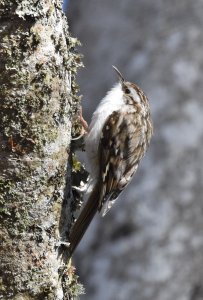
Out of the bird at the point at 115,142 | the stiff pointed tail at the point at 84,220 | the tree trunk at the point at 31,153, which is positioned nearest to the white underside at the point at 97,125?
the bird at the point at 115,142

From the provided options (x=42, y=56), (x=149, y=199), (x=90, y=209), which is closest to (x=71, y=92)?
(x=42, y=56)

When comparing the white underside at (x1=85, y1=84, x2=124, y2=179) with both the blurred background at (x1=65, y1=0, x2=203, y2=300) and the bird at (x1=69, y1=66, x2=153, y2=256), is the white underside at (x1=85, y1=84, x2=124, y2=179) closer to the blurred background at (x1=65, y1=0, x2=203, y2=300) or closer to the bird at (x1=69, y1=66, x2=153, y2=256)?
the bird at (x1=69, y1=66, x2=153, y2=256)

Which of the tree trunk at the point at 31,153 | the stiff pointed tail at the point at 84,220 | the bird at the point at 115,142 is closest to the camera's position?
the tree trunk at the point at 31,153

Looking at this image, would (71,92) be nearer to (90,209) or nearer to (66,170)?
(66,170)

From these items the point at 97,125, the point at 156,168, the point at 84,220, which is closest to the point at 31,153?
the point at 84,220

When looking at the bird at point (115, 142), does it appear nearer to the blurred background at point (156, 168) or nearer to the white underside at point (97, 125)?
the white underside at point (97, 125)

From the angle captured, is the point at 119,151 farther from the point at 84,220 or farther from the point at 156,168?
the point at 84,220

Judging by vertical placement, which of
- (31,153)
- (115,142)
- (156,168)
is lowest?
(156,168)
